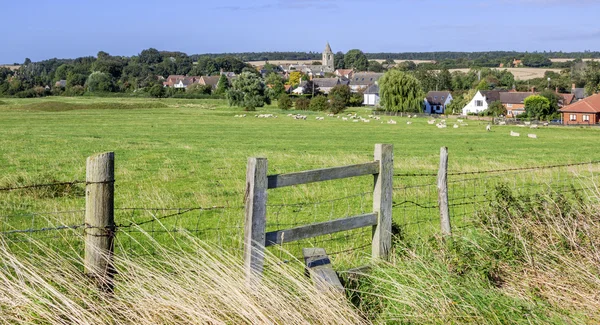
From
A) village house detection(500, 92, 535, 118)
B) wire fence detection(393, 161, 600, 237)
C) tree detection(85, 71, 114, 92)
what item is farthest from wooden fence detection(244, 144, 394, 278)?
tree detection(85, 71, 114, 92)

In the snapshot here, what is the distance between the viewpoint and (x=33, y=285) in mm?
4938

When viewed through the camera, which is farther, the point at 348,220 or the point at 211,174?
the point at 211,174

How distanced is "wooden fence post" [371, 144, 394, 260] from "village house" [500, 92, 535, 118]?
4581 inches

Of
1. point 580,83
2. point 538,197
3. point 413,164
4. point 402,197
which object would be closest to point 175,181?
point 402,197

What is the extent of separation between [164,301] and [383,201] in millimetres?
3709

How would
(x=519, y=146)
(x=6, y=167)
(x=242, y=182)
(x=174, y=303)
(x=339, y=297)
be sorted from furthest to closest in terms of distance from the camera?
(x=519, y=146)
(x=6, y=167)
(x=242, y=182)
(x=339, y=297)
(x=174, y=303)

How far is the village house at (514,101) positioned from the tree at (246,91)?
4560cm

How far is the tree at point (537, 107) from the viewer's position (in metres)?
97.7

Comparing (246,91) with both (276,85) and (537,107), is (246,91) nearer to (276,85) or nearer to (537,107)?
(276,85)

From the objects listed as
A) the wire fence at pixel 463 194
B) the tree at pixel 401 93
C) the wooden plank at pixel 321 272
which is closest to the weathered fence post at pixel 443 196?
the wire fence at pixel 463 194

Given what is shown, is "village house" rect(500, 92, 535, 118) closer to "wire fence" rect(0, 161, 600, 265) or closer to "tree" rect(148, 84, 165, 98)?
"tree" rect(148, 84, 165, 98)

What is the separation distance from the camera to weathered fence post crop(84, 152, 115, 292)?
5410 mm

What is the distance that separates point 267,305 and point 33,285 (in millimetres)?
1776

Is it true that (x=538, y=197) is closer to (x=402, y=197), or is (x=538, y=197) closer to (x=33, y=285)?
(x=33, y=285)
